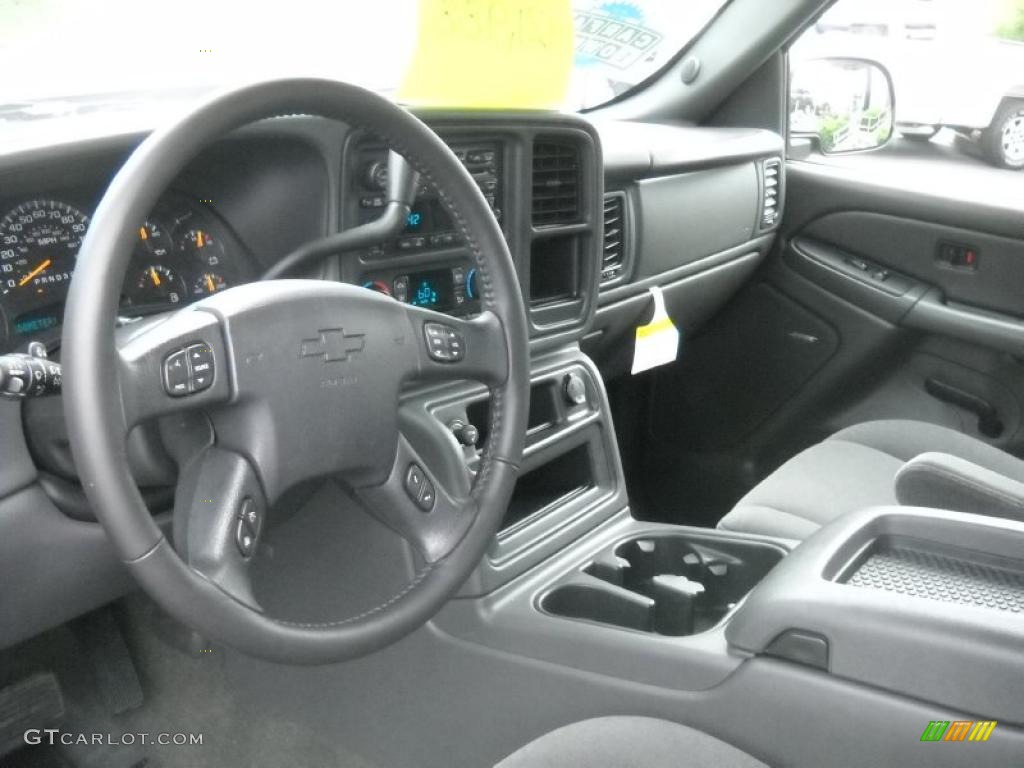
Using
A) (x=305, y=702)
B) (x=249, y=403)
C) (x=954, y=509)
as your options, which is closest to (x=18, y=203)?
(x=249, y=403)

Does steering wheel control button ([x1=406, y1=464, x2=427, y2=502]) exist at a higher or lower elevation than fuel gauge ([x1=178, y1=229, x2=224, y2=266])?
lower

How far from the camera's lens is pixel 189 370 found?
2.84 ft

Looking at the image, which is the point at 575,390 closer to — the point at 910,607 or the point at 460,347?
the point at 460,347

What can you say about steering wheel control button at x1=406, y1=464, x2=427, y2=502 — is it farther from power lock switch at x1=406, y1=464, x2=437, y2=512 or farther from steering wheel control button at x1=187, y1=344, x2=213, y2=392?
steering wheel control button at x1=187, y1=344, x2=213, y2=392

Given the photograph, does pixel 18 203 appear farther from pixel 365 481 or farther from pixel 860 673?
pixel 860 673

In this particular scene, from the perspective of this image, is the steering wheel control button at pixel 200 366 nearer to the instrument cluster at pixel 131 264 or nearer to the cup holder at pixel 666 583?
the instrument cluster at pixel 131 264

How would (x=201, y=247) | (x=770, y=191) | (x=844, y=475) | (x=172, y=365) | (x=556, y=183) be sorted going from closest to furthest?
1. (x=172, y=365)
2. (x=201, y=247)
3. (x=556, y=183)
4. (x=844, y=475)
5. (x=770, y=191)

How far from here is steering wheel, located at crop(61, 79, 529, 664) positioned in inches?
30.9

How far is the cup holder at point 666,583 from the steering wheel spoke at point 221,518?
0.56 metres

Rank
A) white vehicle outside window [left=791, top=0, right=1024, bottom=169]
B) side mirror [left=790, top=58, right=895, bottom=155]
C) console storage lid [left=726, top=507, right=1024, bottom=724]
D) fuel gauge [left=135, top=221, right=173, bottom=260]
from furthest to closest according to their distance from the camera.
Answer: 1. side mirror [left=790, top=58, right=895, bottom=155]
2. white vehicle outside window [left=791, top=0, right=1024, bottom=169]
3. fuel gauge [left=135, top=221, right=173, bottom=260]
4. console storage lid [left=726, top=507, right=1024, bottom=724]

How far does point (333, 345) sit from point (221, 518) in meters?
0.18

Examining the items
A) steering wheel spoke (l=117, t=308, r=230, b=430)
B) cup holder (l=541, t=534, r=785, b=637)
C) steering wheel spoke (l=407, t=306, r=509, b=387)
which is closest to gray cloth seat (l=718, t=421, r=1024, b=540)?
cup holder (l=541, t=534, r=785, b=637)

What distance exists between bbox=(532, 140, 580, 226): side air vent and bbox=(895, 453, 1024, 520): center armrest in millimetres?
607

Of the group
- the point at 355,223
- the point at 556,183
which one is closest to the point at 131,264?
the point at 355,223
